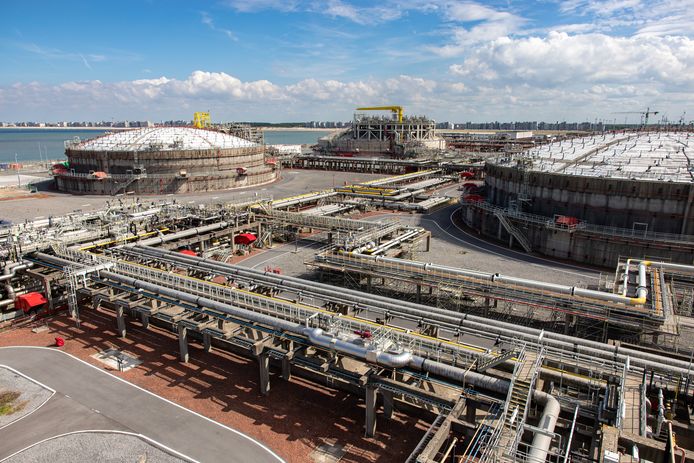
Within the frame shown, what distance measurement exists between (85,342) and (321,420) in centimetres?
1667

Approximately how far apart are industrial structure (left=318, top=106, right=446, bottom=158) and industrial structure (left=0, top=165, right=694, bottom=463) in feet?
292

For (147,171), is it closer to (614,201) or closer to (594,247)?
(594,247)

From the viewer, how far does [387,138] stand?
449 ft

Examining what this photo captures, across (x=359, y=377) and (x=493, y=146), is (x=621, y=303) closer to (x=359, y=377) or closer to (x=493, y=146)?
(x=359, y=377)

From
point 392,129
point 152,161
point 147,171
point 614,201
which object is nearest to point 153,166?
point 152,161

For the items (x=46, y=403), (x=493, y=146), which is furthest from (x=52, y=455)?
(x=493, y=146)

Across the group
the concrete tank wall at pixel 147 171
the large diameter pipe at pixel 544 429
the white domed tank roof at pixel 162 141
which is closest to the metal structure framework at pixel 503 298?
the large diameter pipe at pixel 544 429

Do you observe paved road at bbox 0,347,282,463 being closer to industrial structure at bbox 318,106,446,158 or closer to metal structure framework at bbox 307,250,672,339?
metal structure framework at bbox 307,250,672,339

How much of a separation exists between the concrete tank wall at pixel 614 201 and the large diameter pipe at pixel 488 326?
992 inches

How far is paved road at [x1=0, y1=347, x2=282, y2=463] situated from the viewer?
1838cm

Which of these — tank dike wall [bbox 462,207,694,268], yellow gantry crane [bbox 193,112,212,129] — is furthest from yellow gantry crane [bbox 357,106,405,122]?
tank dike wall [bbox 462,207,694,268]

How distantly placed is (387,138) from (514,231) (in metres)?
94.1

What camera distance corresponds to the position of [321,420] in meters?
20.4

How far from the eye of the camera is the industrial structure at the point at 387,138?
131 metres
